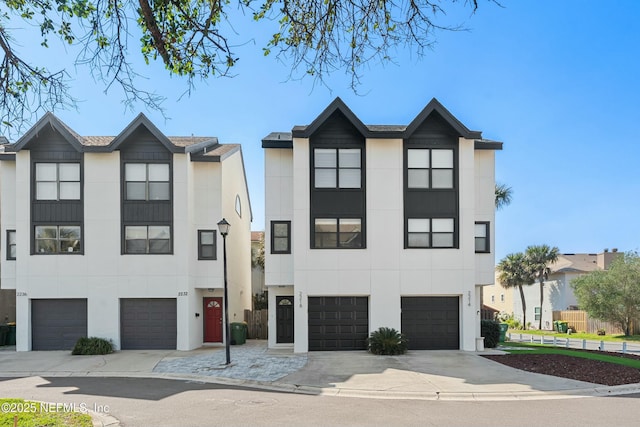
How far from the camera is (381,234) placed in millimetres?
21812

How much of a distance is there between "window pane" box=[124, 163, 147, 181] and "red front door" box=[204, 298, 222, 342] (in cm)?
645

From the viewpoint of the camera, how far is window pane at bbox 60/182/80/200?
22.6 metres

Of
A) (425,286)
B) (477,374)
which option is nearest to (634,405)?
(477,374)

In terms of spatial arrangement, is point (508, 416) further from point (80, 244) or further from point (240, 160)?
point (240, 160)

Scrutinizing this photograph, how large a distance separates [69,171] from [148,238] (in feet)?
14.7

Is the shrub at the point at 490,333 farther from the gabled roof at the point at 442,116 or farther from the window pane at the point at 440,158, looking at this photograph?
the gabled roof at the point at 442,116

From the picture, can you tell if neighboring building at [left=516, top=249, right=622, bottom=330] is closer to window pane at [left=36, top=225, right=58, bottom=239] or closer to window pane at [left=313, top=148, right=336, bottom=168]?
window pane at [left=313, top=148, right=336, bottom=168]

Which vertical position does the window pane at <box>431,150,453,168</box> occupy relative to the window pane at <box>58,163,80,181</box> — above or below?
above

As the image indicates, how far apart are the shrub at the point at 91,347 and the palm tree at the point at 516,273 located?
4171 centimetres

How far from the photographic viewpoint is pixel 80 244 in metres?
22.5

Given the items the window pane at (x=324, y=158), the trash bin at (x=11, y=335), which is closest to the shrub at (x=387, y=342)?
the window pane at (x=324, y=158)

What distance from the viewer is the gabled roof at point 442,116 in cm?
2172

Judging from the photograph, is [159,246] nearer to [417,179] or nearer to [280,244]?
[280,244]

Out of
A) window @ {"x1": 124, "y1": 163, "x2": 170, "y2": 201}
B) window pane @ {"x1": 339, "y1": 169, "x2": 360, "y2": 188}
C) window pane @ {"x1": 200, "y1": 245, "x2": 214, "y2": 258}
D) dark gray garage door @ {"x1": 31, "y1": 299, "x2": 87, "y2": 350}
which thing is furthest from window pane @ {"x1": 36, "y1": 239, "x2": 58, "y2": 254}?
window pane @ {"x1": 339, "y1": 169, "x2": 360, "y2": 188}
